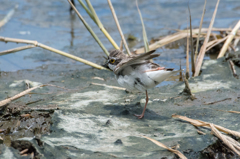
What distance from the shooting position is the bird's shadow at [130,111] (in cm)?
479

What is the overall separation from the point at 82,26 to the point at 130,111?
24.2ft

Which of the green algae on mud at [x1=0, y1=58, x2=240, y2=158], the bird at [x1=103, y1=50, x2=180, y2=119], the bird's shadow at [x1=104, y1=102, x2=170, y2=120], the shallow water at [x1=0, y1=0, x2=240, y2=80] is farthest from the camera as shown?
the shallow water at [x1=0, y1=0, x2=240, y2=80]

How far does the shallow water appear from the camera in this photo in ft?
28.7

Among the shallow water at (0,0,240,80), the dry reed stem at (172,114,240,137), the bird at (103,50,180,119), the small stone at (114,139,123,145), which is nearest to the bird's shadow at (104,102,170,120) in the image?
the bird at (103,50,180,119)

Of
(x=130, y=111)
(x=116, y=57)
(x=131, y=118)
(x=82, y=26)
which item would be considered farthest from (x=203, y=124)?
(x=82, y=26)

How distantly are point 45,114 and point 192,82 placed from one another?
3276 millimetres

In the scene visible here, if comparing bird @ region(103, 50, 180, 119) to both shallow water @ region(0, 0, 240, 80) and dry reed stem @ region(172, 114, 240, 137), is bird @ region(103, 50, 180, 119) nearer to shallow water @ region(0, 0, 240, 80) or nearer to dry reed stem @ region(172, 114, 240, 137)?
dry reed stem @ region(172, 114, 240, 137)

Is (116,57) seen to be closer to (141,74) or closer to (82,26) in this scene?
(141,74)

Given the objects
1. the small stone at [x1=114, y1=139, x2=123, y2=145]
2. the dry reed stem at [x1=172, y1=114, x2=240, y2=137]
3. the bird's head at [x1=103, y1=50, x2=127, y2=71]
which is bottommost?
the dry reed stem at [x1=172, y1=114, x2=240, y2=137]

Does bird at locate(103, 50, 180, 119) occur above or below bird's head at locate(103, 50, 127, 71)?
below

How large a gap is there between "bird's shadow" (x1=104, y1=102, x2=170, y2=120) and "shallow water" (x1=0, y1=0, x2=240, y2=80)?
3.23m

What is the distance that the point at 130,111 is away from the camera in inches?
197

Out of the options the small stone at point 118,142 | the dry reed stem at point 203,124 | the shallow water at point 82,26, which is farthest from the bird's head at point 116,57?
the shallow water at point 82,26

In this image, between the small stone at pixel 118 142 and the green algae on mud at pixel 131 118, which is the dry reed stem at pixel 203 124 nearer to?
the green algae on mud at pixel 131 118
